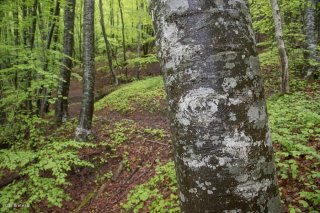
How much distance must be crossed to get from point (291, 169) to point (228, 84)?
11.8 ft

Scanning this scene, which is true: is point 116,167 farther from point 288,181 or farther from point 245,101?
point 245,101

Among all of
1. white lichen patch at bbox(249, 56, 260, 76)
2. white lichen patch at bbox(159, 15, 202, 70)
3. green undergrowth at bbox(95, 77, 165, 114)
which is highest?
white lichen patch at bbox(159, 15, 202, 70)

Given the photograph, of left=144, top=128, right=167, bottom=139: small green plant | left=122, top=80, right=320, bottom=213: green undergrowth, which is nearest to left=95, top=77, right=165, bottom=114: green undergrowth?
left=144, top=128, right=167, bottom=139: small green plant

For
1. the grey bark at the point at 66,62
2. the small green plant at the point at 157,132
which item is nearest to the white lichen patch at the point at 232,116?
the small green plant at the point at 157,132

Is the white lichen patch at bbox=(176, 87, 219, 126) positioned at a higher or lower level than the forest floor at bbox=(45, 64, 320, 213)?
higher

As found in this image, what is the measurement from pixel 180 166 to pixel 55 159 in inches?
170

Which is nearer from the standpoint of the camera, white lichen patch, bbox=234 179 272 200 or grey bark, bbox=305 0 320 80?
white lichen patch, bbox=234 179 272 200

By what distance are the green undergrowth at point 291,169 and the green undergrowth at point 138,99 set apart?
720cm

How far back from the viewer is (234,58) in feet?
3.51

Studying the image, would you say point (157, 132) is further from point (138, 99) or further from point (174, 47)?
point (174, 47)

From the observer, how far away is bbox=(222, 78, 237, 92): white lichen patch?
1054 millimetres

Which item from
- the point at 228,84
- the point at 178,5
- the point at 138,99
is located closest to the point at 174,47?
the point at 178,5

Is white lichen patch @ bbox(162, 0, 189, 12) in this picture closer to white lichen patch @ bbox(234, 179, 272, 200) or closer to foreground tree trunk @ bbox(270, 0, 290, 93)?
white lichen patch @ bbox(234, 179, 272, 200)

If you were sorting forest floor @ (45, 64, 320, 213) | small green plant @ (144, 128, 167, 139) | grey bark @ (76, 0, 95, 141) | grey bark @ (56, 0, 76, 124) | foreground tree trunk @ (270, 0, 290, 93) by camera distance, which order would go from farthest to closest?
grey bark @ (56, 0, 76, 124) < small green plant @ (144, 128, 167, 139) < grey bark @ (76, 0, 95, 141) < foreground tree trunk @ (270, 0, 290, 93) < forest floor @ (45, 64, 320, 213)
